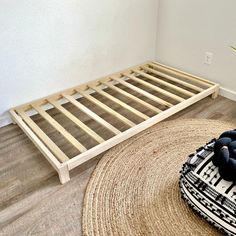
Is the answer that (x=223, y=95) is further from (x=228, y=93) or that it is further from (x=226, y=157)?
(x=226, y=157)

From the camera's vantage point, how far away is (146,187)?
4.35ft

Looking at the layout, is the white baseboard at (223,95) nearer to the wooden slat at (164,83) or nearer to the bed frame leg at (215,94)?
the bed frame leg at (215,94)

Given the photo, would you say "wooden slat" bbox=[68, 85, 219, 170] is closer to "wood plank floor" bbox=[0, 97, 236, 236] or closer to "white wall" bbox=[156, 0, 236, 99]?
"wood plank floor" bbox=[0, 97, 236, 236]

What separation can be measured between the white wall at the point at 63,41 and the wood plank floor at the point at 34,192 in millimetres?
390

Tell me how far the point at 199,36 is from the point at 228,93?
1.77ft

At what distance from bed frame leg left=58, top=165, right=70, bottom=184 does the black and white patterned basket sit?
59 centimetres

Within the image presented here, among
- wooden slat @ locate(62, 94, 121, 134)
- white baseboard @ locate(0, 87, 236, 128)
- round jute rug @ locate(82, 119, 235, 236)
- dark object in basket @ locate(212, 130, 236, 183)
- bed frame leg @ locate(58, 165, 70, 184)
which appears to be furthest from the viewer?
white baseboard @ locate(0, 87, 236, 128)

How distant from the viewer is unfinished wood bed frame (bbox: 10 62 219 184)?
4.74 ft

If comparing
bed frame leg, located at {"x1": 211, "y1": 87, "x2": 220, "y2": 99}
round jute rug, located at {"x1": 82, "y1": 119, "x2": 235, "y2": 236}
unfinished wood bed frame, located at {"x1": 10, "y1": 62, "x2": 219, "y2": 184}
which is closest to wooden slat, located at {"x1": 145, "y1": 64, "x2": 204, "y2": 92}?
unfinished wood bed frame, located at {"x1": 10, "y1": 62, "x2": 219, "y2": 184}

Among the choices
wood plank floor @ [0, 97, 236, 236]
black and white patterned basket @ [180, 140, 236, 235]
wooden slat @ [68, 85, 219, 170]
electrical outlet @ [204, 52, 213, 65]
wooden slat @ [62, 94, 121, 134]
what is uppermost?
electrical outlet @ [204, 52, 213, 65]

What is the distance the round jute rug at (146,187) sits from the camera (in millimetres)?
1143

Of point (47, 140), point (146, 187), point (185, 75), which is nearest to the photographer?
point (146, 187)

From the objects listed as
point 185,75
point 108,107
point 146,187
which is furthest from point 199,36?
point 146,187

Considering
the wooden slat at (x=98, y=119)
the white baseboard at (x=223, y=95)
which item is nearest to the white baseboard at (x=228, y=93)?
the white baseboard at (x=223, y=95)
